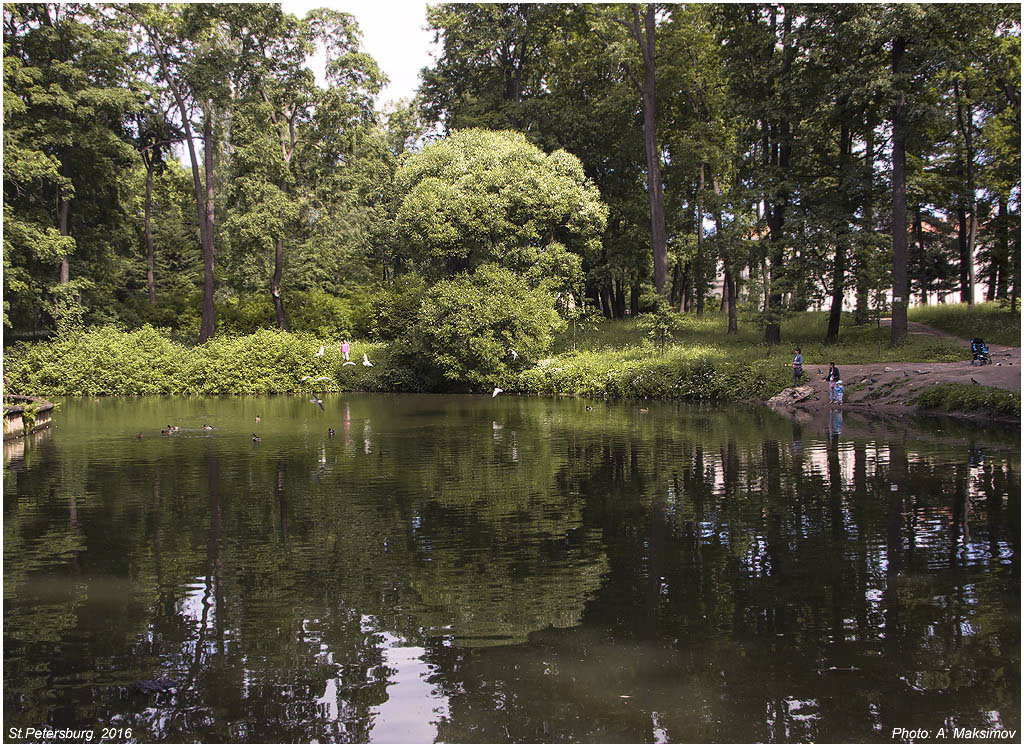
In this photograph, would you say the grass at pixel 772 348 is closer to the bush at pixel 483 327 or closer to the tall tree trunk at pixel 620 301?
the bush at pixel 483 327

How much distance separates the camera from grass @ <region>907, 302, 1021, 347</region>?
31.5 metres

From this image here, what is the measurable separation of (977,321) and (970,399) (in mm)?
16602

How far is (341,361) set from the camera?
37.0 metres

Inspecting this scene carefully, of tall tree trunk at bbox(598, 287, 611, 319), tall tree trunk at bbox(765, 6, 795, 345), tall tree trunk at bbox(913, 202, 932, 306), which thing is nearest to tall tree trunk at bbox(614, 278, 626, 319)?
tall tree trunk at bbox(598, 287, 611, 319)

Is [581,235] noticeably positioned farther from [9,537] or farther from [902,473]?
[9,537]

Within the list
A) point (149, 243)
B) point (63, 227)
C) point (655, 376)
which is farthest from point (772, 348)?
point (149, 243)

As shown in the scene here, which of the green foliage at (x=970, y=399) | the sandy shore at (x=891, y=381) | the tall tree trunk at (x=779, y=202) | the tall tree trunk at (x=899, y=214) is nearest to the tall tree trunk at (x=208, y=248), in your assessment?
the tall tree trunk at (x=779, y=202)

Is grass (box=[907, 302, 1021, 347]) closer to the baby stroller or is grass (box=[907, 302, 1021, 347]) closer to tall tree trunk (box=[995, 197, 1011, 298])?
tall tree trunk (box=[995, 197, 1011, 298])

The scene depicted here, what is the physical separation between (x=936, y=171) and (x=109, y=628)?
4362 centimetres

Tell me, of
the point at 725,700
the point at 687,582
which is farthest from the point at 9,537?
the point at 725,700

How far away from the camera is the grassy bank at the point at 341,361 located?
2977 cm

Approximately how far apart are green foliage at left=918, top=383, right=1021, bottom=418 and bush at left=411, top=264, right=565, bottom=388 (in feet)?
50.8

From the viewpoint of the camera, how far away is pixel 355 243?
145ft

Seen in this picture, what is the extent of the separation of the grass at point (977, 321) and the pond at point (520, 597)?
19.4m
